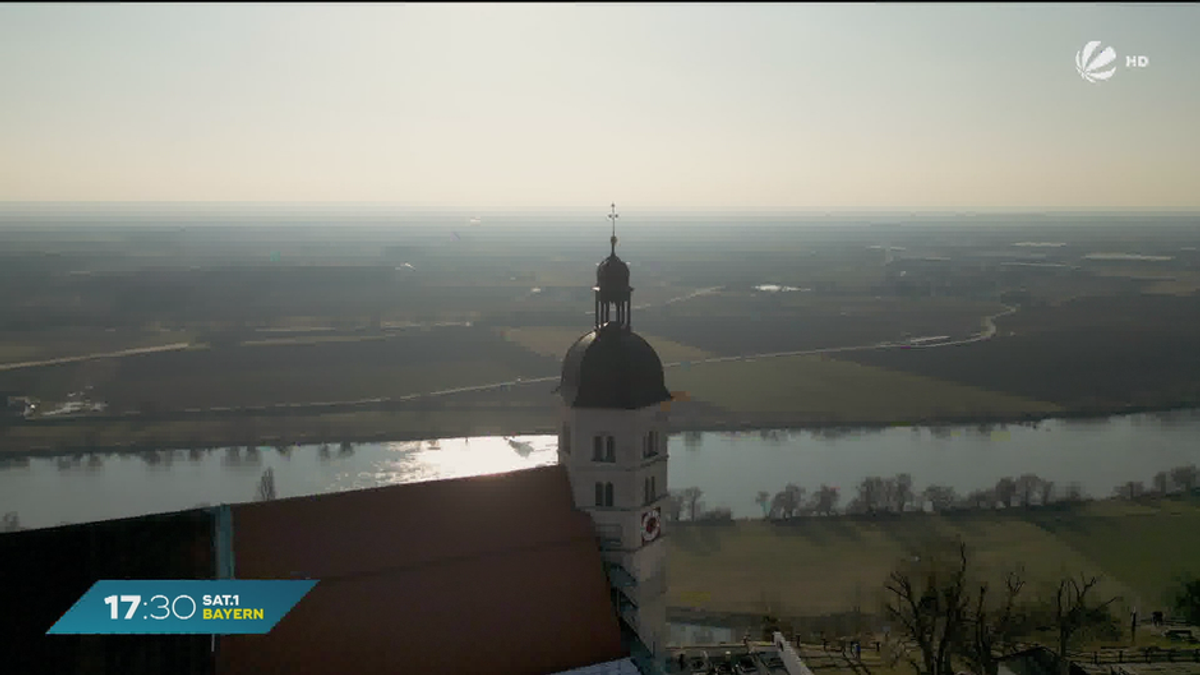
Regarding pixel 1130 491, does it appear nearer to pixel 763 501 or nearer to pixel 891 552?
pixel 891 552

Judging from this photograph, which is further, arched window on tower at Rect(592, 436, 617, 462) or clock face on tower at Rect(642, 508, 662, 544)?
clock face on tower at Rect(642, 508, 662, 544)

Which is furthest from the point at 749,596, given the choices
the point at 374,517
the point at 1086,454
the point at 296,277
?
the point at 296,277

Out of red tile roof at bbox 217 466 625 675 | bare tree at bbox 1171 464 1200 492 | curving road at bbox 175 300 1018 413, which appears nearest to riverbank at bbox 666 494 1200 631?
bare tree at bbox 1171 464 1200 492

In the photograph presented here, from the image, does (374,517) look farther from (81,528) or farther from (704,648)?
(704,648)

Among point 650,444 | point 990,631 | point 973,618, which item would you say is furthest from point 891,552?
point 650,444

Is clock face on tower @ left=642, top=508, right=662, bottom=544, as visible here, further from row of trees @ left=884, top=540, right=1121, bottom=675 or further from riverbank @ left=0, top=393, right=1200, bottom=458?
riverbank @ left=0, top=393, right=1200, bottom=458

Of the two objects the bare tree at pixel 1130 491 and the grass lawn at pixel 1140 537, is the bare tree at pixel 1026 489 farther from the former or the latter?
the bare tree at pixel 1130 491
